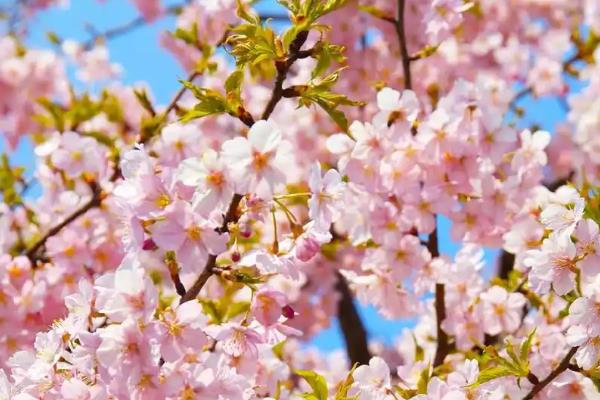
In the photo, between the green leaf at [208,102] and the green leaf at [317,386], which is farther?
the green leaf at [317,386]

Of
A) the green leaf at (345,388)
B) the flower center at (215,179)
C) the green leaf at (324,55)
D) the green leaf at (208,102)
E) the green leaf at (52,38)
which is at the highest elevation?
the green leaf at (52,38)

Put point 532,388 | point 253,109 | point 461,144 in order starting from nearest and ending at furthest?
1. point 532,388
2. point 461,144
3. point 253,109

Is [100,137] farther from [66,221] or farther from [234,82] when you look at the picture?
[234,82]

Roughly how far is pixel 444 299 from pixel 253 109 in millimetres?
2378

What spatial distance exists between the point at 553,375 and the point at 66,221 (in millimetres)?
1892

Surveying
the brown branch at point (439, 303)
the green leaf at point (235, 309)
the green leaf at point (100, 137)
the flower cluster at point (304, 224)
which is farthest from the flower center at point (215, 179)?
the green leaf at point (100, 137)

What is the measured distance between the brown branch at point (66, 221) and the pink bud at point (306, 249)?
154 centimetres

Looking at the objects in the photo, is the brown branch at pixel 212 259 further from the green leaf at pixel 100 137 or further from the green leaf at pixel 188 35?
the green leaf at pixel 100 137

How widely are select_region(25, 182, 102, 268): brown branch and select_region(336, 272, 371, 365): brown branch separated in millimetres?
2058

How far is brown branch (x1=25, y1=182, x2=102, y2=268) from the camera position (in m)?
3.36

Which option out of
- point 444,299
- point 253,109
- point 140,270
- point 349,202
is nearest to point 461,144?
point 349,202

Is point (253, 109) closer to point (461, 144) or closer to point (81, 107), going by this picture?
point (81, 107)

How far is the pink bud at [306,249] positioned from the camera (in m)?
2.01

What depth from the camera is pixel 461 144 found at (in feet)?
9.41
